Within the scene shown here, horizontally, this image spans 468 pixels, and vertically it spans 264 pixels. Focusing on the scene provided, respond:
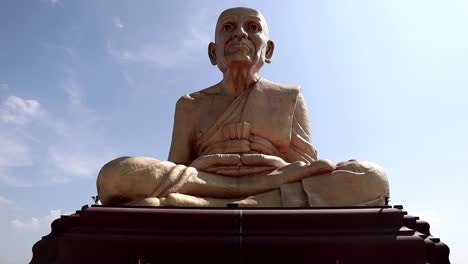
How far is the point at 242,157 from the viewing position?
575 cm

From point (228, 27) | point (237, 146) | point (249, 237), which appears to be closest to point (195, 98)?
point (228, 27)

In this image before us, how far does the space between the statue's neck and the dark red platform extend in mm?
3261

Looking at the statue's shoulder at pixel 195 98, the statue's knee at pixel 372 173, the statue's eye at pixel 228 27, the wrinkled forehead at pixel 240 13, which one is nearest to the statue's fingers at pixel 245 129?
the statue's shoulder at pixel 195 98

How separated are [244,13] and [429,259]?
Answer: 14.5 feet

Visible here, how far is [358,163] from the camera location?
16.5 ft

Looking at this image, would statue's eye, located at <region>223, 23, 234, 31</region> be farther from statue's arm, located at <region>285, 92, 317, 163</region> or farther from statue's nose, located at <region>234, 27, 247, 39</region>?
statue's arm, located at <region>285, 92, 317, 163</region>

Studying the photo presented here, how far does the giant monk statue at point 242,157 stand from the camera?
4.86 meters

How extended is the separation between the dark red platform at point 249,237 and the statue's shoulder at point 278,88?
2939 mm

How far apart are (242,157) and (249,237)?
2142mm

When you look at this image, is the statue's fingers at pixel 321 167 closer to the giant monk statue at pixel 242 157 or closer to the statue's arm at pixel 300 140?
the giant monk statue at pixel 242 157

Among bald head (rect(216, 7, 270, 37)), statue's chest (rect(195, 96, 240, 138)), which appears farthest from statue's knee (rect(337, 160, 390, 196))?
bald head (rect(216, 7, 270, 37))

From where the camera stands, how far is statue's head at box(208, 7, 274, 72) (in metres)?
6.64

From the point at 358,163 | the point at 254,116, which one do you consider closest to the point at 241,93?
the point at 254,116

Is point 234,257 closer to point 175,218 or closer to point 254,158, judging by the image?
point 175,218
